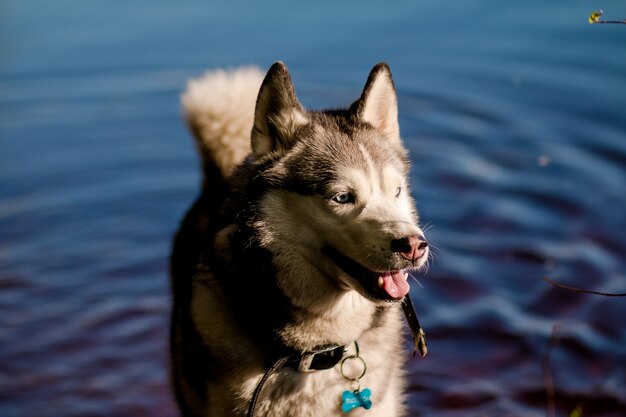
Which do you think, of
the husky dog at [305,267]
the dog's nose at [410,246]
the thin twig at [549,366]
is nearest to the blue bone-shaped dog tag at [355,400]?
the husky dog at [305,267]

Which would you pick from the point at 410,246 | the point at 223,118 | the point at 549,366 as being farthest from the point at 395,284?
the point at 549,366

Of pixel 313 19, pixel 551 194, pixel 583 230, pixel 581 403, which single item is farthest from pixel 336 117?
pixel 313 19

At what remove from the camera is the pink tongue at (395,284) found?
2.74 metres

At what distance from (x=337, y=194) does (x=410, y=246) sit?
0.31 m

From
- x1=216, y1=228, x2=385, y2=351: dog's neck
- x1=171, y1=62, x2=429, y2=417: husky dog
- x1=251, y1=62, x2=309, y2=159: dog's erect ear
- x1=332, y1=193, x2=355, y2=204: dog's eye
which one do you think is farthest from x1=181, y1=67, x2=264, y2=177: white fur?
x1=332, y1=193, x2=355, y2=204: dog's eye

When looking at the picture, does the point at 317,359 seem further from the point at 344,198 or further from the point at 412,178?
the point at 412,178

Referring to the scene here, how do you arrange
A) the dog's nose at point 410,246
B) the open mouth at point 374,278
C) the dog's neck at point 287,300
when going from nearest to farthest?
the dog's nose at point 410,246, the open mouth at point 374,278, the dog's neck at point 287,300

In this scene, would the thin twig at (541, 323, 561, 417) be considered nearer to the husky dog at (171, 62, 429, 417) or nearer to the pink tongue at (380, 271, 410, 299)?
the husky dog at (171, 62, 429, 417)

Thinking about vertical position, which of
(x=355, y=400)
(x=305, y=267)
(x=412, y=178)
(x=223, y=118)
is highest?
(x=223, y=118)

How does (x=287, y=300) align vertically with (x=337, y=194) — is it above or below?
below

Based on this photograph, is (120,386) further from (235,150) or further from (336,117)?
(336,117)

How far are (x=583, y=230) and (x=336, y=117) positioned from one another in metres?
3.48

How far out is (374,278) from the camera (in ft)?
9.05

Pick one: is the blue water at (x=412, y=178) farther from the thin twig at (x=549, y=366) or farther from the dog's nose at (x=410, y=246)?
the dog's nose at (x=410, y=246)
